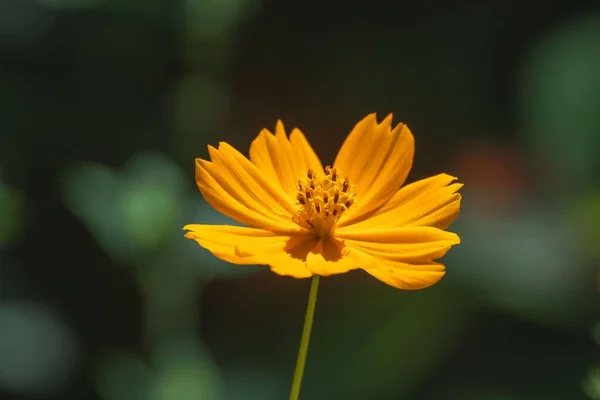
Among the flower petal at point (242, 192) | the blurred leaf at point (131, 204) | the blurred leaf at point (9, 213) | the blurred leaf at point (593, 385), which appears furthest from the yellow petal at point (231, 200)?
the blurred leaf at point (9, 213)

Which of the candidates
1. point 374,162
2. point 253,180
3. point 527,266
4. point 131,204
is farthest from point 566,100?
point 253,180

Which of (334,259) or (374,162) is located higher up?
(374,162)

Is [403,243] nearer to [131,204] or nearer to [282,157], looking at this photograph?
[282,157]

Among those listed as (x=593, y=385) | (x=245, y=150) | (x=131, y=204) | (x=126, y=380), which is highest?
(x=245, y=150)

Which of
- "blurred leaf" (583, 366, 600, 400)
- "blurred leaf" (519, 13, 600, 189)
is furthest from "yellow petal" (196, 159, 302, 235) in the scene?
"blurred leaf" (519, 13, 600, 189)

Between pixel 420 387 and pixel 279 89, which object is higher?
pixel 279 89

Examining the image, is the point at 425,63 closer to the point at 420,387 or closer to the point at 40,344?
the point at 420,387

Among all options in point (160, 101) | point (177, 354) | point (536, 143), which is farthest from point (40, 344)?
point (536, 143)

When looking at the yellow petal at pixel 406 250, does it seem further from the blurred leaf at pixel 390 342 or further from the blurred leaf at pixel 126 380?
the blurred leaf at pixel 390 342
